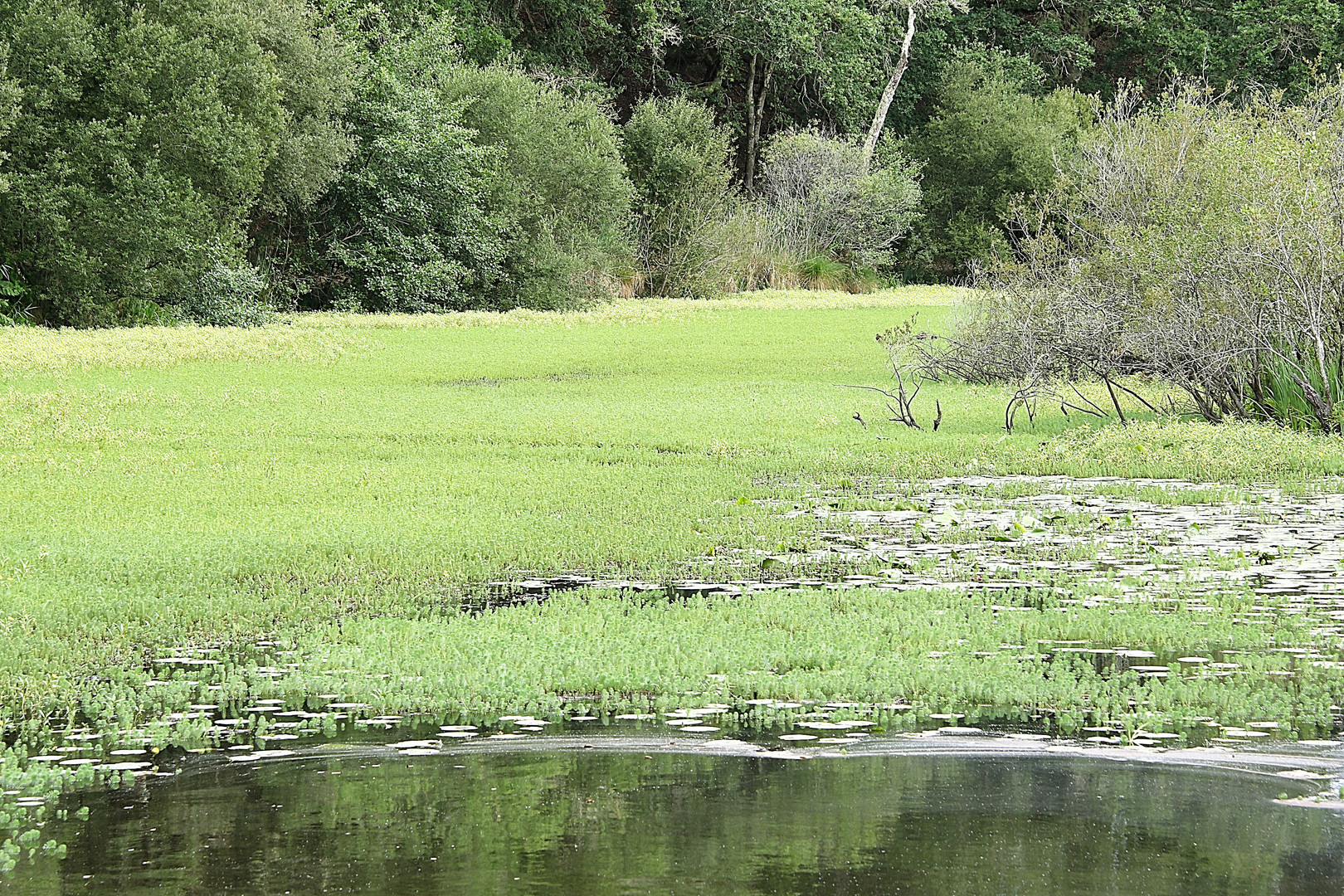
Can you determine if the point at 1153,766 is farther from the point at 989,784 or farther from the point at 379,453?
the point at 379,453

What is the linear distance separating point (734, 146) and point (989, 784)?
209 feet

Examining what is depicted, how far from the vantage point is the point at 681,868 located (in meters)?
4.79

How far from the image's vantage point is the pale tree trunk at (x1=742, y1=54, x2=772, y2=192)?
6525cm

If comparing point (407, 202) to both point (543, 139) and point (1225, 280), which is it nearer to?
point (543, 139)

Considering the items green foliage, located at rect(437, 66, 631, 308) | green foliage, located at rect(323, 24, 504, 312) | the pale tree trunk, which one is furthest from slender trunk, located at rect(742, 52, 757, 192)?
green foliage, located at rect(323, 24, 504, 312)

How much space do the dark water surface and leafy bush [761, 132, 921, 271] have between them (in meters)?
56.3

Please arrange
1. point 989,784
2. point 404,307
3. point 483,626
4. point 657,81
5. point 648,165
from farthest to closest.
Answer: point 657,81 → point 648,165 → point 404,307 → point 483,626 → point 989,784

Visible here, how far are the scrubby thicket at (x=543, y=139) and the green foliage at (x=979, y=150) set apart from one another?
5.1 inches

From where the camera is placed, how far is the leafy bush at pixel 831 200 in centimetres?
6253

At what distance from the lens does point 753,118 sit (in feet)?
216

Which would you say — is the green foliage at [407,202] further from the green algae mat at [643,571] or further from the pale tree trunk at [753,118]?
the green algae mat at [643,571]

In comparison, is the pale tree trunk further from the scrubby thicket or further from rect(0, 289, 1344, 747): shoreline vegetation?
rect(0, 289, 1344, 747): shoreline vegetation

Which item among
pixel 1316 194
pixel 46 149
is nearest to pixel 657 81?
pixel 46 149

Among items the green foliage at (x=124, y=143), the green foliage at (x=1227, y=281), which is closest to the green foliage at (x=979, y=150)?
the green foliage at (x=124, y=143)
